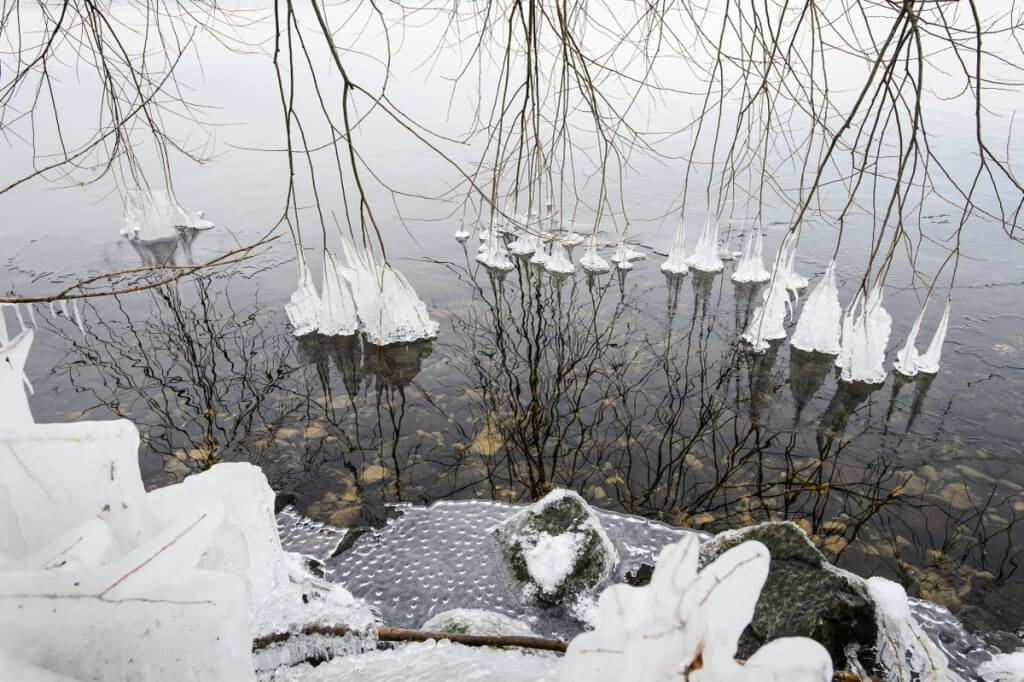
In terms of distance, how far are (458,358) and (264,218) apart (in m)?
6.51

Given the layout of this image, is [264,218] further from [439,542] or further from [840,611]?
[840,611]

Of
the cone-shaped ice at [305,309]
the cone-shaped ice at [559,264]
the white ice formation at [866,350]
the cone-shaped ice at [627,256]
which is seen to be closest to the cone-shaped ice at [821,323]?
the white ice formation at [866,350]

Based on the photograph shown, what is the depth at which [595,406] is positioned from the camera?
500 centimetres

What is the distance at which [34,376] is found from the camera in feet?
17.9

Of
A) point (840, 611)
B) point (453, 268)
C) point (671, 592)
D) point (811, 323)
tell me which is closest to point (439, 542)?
point (840, 611)

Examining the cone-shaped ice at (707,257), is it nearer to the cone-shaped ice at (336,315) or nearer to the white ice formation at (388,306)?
the white ice formation at (388,306)

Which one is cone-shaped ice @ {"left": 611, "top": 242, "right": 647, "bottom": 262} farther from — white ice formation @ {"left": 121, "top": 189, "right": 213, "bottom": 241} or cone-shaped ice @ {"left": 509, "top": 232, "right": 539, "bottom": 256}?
white ice formation @ {"left": 121, "top": 189, "right": 213, "bottom": 241}

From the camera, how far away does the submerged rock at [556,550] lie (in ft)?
10.0

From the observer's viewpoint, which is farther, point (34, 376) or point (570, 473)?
point (34, 376)

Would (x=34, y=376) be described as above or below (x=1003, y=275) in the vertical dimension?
below

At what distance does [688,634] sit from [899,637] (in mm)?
2755

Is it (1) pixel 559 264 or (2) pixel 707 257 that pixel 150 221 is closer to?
(1) pixel 559 264

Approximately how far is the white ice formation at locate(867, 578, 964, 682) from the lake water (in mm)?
792

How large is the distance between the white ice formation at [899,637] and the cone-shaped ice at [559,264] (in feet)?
18.2
